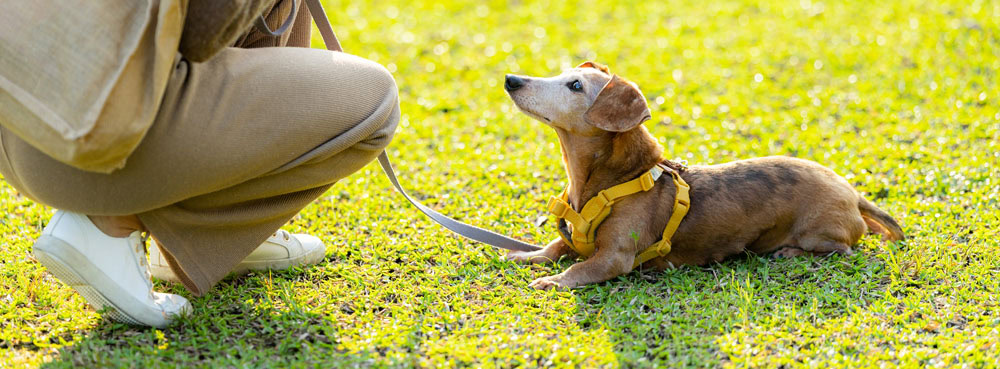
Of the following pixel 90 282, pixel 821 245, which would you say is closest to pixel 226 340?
pixel 90 282

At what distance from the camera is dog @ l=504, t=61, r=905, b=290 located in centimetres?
410

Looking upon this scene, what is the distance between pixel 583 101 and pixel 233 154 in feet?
5.51

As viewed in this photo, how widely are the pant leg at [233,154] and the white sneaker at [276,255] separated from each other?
1.17ft

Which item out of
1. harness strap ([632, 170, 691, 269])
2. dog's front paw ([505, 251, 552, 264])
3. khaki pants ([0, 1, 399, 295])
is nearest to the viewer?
khaki pants ([0, 1, 399, 295])

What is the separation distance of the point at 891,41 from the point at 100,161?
6764 millimetres

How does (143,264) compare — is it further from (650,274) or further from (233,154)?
(650,274)

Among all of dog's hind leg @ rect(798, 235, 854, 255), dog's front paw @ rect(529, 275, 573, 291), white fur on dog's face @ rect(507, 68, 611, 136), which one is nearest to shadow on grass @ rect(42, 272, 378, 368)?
dog's front paw @ rect(529, 275, 573, 291)

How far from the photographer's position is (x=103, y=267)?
11.1ft

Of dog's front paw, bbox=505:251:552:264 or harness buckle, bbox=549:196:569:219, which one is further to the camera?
dog's front paw, bbox=505:251:552:264

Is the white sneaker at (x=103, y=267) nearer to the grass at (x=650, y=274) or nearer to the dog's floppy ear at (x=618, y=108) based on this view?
the grass at (x=650, y=274)

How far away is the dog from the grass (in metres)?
0.12

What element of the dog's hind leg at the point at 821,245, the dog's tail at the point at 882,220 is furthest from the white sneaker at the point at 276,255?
the dog's tail at the point at 882,220

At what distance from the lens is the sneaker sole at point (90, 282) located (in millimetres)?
3309

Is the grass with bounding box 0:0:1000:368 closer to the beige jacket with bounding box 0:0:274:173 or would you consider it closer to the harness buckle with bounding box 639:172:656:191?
the harness buckle with bounding box 639:172:656:191
